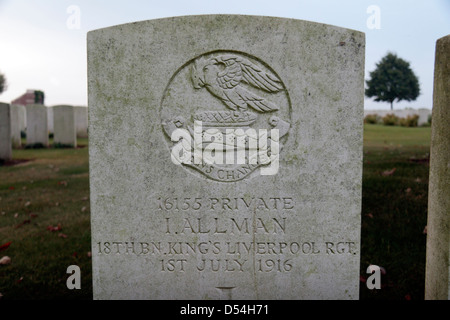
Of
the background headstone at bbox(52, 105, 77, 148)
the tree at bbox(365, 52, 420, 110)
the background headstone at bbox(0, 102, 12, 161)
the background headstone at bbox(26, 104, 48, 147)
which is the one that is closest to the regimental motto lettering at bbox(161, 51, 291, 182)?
the background headstone at bbox(0, 102, 12, 161)

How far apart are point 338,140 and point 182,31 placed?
1.49 m

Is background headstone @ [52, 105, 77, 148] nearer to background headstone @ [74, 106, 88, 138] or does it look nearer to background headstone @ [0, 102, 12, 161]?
background headstone @ [0, 102, 12, 161]

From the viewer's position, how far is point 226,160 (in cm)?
310

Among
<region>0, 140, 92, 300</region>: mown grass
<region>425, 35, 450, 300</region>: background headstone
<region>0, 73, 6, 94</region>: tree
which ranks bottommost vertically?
<region>0, 140, 92, 300</region>: mown grass

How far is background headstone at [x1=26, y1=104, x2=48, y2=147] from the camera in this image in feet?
41.7

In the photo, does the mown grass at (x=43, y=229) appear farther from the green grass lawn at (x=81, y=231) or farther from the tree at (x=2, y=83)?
the tree at (x=2, y=83)

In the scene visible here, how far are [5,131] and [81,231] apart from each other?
245 inches

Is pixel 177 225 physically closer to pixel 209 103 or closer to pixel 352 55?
pixel 209 103

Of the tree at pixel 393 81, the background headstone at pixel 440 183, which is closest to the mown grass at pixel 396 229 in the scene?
the background headstone at pixel 440 183

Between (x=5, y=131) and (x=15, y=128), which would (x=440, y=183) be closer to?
(x=5, y=131)

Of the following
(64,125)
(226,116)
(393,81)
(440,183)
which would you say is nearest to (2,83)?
(64,125)

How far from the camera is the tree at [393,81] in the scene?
156 ft

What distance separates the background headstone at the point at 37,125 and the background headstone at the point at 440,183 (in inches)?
486

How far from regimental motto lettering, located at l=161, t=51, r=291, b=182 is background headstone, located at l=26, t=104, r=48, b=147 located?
1125cm
